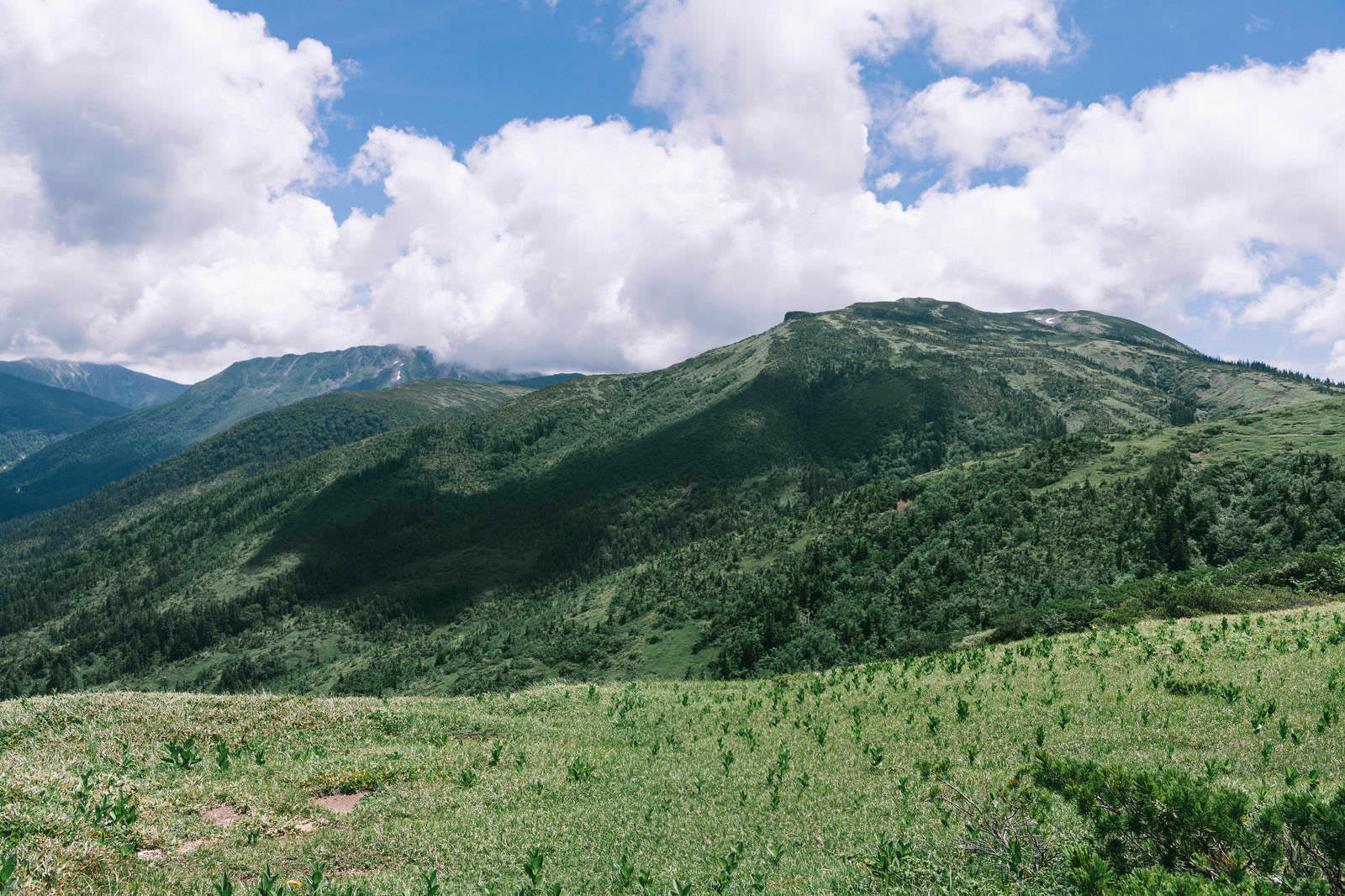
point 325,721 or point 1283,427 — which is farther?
point 1283,427

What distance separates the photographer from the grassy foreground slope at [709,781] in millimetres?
10000

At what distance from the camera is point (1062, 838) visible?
33.4 ft

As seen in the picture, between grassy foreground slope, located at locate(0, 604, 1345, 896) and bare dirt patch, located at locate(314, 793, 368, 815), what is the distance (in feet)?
0.63

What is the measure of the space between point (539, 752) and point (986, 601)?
2169 inches

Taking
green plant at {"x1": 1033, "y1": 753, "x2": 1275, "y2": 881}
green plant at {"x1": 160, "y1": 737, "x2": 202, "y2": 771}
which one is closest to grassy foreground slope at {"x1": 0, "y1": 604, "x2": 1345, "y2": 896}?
green plant at {"x1": 1033, "y1": 753, "x2": 1275, "y2": 881}

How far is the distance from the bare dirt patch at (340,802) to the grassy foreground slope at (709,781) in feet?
0.63

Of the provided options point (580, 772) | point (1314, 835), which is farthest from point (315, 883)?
point (1314, 835)

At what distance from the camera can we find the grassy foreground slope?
32.8 ft

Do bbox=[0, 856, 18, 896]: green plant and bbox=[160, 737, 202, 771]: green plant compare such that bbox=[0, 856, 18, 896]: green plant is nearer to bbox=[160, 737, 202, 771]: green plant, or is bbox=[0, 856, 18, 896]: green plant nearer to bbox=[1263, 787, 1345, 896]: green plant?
bbox=[160, 737, 202, 771]: green plant

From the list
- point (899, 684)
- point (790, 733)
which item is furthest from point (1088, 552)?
point (790, 733)

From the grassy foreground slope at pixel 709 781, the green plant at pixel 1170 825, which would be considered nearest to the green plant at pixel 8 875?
the grassy foreground slope at pixel 709 781

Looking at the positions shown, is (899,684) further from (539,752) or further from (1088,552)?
(1088,552)

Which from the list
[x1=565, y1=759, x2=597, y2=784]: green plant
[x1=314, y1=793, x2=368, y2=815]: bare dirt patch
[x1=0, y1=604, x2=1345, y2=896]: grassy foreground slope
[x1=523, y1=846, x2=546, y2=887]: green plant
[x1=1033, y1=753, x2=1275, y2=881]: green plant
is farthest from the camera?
[x1=565, y1=759, x2=597, y2=784]: green plant

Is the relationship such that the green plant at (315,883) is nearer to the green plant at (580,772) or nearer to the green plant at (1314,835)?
the green plant at (580,772)
